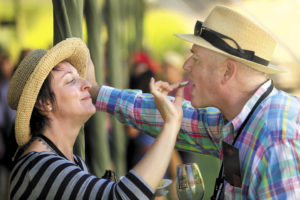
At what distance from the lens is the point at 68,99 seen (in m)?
1.98

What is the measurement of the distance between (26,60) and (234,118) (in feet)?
3.27

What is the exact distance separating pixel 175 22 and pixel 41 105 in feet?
27.3

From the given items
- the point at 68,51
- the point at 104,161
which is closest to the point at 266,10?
the point at 104,161

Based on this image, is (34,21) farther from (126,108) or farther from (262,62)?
(262,62)

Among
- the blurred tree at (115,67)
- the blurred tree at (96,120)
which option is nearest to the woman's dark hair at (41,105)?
the blurred tree at (96,120)

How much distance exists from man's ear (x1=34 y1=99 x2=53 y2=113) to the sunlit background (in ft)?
6.03

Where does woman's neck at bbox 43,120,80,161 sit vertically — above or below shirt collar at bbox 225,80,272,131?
below

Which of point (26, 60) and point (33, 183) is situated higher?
point (26, 60)

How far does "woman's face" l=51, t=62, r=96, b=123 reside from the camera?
197 cm

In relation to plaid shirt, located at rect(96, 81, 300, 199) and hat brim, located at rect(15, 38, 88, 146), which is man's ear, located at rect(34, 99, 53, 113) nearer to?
hat brim, located at rect(15, 38, 88, 146)

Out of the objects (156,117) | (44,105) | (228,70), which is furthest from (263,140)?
(44,105)

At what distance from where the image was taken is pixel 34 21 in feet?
23.8

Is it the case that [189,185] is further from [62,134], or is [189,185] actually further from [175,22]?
[175,22]

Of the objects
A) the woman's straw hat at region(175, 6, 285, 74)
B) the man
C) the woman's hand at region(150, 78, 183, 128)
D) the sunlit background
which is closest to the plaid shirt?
the man
